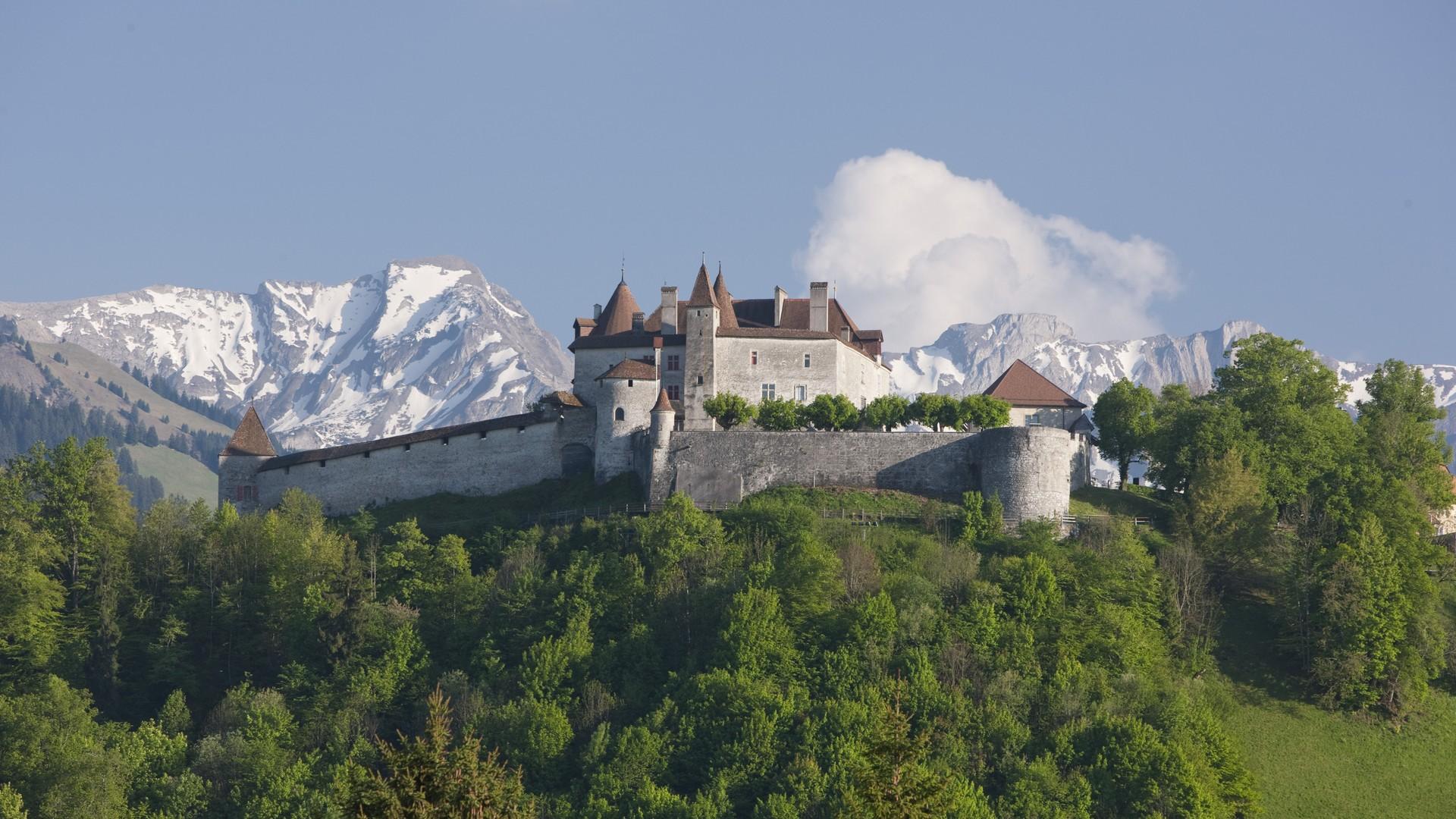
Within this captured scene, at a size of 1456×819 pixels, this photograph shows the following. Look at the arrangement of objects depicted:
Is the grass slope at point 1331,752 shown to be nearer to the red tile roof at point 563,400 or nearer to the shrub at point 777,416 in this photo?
the shrub at point 777,416

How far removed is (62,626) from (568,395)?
2988 centimetres

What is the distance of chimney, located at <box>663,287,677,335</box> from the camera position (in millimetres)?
101312

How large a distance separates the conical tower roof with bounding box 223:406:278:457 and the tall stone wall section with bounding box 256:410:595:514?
589 cm

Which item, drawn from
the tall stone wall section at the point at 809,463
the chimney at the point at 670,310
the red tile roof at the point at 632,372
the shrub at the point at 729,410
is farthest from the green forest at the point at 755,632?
the chimney at the point at 670,310

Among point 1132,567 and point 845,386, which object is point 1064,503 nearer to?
point 1132,567

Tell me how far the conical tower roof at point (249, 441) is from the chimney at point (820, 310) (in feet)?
111

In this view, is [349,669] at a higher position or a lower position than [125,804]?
higher

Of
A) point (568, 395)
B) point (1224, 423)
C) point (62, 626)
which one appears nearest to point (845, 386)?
point (568, 395)

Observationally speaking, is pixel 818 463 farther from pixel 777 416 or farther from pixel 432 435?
pixel 432 435

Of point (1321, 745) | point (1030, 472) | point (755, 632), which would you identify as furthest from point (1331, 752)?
point (755, 632)

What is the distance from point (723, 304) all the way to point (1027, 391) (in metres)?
19.0

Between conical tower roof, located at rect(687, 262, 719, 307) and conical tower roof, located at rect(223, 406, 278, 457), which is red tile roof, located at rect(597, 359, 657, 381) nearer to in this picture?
conical tower roof, located at rect(687, 262, 719, 307)

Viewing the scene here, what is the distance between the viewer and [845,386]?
101500 mm

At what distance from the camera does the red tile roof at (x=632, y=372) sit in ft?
310
